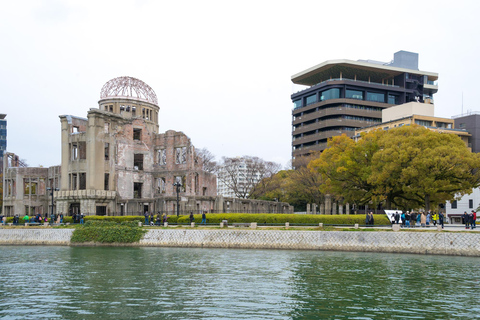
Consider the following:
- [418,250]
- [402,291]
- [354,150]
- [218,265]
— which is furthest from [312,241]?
[354,150]

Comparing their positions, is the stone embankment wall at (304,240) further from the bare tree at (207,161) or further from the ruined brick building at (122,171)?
the bare tree at (207,161)

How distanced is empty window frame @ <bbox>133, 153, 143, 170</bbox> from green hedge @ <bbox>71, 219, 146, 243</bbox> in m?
26.9

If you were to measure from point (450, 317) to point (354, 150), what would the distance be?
36.7 m

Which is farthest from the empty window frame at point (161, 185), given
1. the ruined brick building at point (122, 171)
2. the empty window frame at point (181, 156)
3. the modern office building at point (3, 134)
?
the modern office building at point (3, 134)

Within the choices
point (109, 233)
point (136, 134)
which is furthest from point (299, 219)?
point (136, 134)

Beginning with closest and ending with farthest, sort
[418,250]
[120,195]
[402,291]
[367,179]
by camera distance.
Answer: [402,291] → [418,250] → [367,179] → [120,195]

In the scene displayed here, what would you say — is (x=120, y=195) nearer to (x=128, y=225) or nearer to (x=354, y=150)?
(x=128, y=225)

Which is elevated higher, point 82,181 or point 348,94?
point 348,94

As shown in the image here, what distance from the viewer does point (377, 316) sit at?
14578mm

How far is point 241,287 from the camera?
1920cm

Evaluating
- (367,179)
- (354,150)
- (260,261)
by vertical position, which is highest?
(354,150)

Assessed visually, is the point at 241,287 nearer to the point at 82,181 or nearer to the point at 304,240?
the point at 304,240

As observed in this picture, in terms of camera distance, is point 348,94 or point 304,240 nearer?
point 304,240

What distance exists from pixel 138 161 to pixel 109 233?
31.0m
